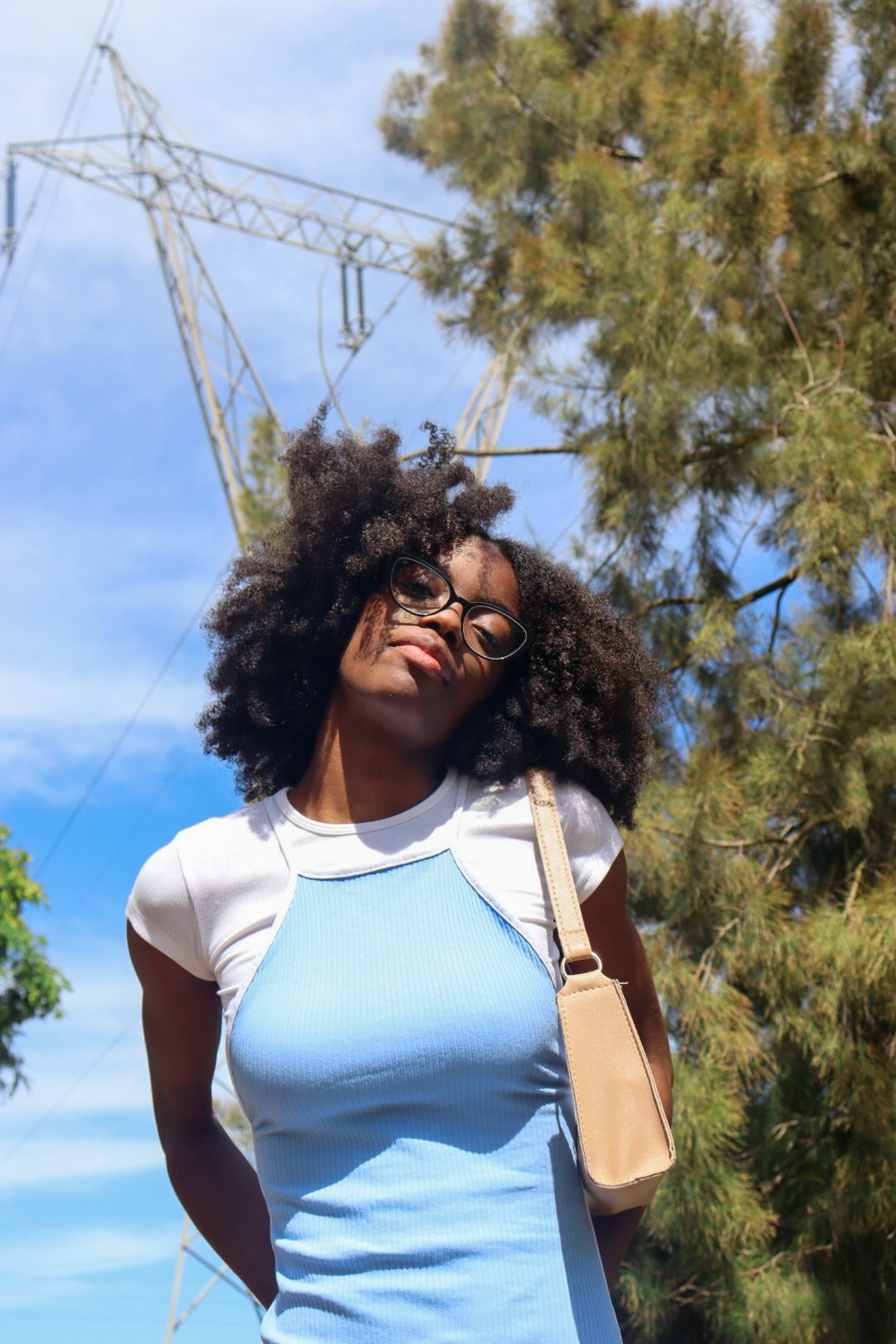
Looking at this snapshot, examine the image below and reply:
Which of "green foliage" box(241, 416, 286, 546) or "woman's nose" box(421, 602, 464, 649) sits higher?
"green foliage" box(241, 416, 286, 546)

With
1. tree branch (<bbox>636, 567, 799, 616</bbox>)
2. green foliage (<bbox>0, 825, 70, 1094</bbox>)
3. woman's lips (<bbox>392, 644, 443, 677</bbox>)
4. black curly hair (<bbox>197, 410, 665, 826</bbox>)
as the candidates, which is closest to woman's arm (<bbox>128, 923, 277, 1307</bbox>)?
black curly hair (<bbox>197, 410, 665, 826</bbox>)

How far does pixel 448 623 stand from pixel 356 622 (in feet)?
0.55

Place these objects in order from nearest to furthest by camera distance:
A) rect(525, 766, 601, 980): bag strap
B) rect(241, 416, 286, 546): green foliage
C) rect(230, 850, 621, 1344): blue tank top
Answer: rect(230, 850, 621, 1344): blue tank top → rect(525, 766, 601, 980): bag strap → rect(241, 416, 286, 546): green foliage

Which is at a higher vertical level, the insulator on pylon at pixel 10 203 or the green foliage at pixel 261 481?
the insulator on pylon at pixel 10 203

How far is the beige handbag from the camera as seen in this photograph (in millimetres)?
1209

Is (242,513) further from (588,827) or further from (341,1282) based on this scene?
(341,1282)

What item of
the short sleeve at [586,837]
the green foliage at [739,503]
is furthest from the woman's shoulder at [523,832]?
the green foliage at [739,503]

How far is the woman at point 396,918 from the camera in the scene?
119 centimetres

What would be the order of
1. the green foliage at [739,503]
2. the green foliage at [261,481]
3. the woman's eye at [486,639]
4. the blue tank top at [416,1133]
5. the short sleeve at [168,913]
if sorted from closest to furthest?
the blue tank top at [416,1133]
the short sleeve at [168,913]
the woman's eye at [486,639]
the green foliage at [739,503]
the green foliage at [261,481]

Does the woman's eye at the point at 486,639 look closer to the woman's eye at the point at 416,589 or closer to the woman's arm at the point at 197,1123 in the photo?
the woman's eye at the point at 416,589

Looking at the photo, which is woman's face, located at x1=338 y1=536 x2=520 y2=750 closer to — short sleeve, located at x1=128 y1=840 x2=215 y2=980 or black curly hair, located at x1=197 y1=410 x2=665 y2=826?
black curly hair, located at x1=197 y1=410 x2=665 y2=826

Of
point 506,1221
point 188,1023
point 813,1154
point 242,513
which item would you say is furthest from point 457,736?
point 242,513

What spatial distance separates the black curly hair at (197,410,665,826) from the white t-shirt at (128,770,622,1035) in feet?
0.36

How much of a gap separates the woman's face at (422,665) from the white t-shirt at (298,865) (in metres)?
0.10
